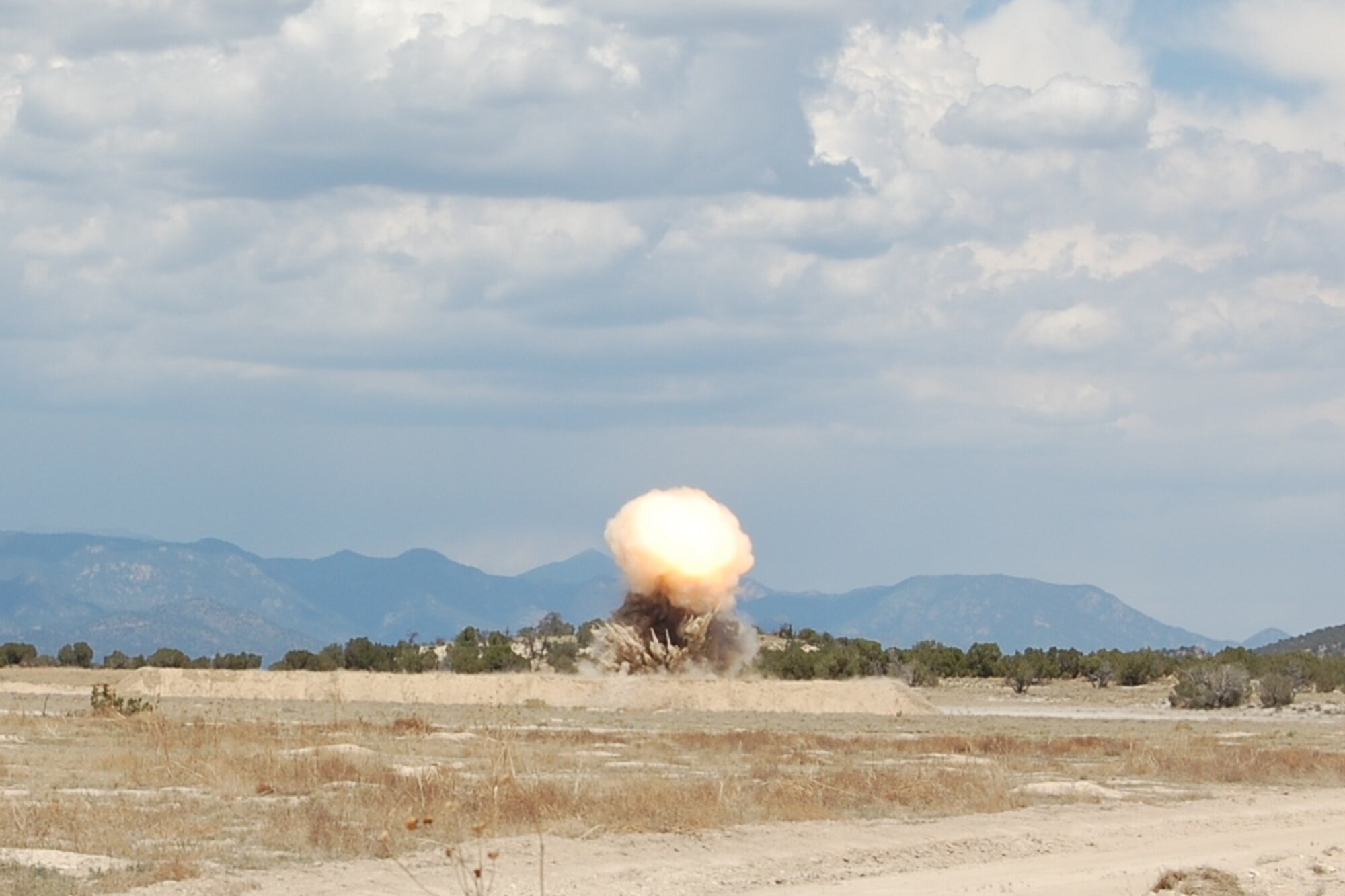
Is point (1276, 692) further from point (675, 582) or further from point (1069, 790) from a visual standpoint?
point (1069, 790)

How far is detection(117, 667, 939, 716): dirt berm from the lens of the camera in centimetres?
6353

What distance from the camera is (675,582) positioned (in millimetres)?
65625

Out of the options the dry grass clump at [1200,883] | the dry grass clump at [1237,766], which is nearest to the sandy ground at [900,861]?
the dry grass clump at [1200,883]

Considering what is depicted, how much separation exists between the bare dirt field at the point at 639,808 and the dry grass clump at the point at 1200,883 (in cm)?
8

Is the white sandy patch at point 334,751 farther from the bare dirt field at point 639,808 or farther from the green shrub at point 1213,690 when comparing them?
the green shrub at point 1213,690

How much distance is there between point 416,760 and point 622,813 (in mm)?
9981

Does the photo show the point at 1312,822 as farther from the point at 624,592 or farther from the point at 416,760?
the point at 624,592

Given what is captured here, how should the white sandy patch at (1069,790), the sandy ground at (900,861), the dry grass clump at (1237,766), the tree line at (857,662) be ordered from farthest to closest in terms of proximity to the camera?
the tree line at (857,662)
the dry grass clump at (1237,766)
the white sandy patch at (1069,790)
the sandy ground at (900,861)

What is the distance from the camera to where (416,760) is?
34938 mm

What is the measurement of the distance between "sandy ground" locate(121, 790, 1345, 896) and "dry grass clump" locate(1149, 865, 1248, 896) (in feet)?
0.71

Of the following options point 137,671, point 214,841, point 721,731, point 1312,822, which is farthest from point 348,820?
point 137,671

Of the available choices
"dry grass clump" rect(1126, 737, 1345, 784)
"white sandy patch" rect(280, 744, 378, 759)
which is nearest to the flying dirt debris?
"dry grass clump" rect(1126, 737, 1345, 784)

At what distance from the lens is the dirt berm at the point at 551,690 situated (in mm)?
63531

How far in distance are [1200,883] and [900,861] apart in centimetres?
404
